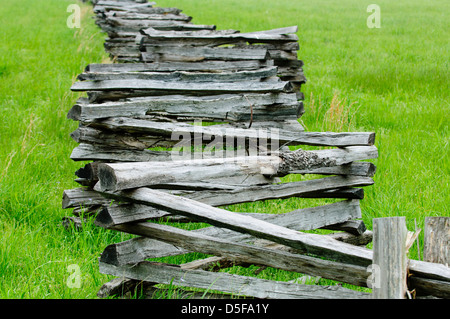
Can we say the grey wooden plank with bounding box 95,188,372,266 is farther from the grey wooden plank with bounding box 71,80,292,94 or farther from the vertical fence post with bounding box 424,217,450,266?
the grey wooden plank with bounding box 71,80,292,94

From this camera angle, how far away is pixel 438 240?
7.57 feet

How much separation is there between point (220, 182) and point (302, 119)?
3186 mm

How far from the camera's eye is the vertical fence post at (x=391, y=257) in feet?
6.51

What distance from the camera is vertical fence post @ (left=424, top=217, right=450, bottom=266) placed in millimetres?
2287

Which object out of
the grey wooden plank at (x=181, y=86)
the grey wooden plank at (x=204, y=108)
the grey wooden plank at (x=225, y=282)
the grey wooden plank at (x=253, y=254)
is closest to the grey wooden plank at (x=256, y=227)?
the grey wooden plank at (x=253, y=254)

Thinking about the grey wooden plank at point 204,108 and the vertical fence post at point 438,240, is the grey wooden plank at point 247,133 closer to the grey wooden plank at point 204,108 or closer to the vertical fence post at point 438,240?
the grey wooden plank at point 204,108

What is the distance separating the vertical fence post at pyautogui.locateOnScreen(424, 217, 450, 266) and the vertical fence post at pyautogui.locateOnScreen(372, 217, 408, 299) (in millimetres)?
378

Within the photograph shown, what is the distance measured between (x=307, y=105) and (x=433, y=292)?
5092mm

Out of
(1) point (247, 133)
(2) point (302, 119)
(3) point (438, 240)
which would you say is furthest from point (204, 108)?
(2) point (302, 119)

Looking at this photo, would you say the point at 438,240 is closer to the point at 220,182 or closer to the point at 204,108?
the point at 220,182

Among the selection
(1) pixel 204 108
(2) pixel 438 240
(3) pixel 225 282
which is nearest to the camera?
(2) pixel 438 240

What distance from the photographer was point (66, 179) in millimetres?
4750

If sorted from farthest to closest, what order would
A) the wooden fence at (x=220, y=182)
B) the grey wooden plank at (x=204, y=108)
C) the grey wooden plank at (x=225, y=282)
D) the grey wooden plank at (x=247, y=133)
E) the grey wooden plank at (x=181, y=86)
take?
1. the grey wooden plank at (x=181, y=86)
2. the grey wooden plank at (x=204, y=108)
3. the grey wooden plank at (x=247, y=133)
4. the grey wooden plank at (x=225, y=282)
5. the wooden fence at (x=220, y=182)

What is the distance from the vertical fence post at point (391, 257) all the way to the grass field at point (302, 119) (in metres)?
1.28
